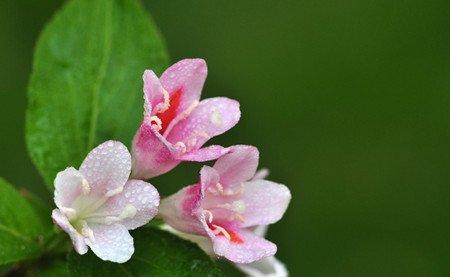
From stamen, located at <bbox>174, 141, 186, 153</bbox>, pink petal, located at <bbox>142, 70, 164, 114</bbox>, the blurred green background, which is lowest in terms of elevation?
the blurred green background

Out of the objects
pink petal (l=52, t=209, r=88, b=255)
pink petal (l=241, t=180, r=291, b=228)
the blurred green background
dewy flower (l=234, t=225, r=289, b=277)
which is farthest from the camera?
the blurred green background

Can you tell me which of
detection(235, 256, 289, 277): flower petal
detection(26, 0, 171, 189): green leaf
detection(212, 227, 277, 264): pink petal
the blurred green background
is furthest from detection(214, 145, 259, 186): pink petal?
the blurred green background

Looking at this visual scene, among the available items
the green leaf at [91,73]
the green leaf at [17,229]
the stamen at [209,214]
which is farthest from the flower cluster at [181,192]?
the green leaf at [91,73]

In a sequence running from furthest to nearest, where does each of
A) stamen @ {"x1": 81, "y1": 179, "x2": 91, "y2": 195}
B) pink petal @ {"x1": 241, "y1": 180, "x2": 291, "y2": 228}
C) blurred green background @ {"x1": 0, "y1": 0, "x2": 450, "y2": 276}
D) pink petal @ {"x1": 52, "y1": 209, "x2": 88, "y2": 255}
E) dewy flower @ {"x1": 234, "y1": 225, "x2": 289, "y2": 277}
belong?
blurred green background @ {"x1": 0, "y1": 0, "x2": 450, "y2": 276}
dewy flower @ {"x1": 234, "y1": 225, "x2": 289, "y2": 277}
pink petal @ {"x1": 241, "y1": 180, "x2": 291, "y2": 228}
stamen @ {"x1": 81, "y1": 179, "x2": 91, "y2": 195}
pink petal @ {"x1": 52, "y1": 209, "x2": 88, "y2": 255}

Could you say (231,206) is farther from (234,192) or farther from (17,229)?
(17,229)

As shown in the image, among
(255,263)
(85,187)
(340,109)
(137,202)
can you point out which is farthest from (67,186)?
(340,109)

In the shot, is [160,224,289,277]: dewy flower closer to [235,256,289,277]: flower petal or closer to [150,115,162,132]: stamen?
[235,256,289,277]: flower petal

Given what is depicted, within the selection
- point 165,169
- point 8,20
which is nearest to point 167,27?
point 8,20

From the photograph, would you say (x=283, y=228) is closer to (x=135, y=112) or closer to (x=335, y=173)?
(x=335, y=173)
